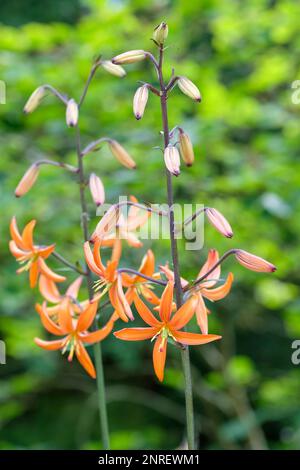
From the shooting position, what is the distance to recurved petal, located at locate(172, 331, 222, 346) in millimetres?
1246

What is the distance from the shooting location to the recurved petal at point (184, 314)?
1.26 meters

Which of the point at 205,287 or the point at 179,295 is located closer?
the point at 179,295

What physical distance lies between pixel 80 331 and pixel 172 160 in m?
0.50

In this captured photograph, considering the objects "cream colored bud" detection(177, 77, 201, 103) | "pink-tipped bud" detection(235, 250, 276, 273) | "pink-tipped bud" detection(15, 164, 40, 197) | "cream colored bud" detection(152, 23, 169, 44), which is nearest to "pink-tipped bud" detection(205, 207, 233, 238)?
"pink-tipped bud" detection(235, 250, 276, 273)

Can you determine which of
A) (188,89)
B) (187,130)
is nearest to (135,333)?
(188,89)

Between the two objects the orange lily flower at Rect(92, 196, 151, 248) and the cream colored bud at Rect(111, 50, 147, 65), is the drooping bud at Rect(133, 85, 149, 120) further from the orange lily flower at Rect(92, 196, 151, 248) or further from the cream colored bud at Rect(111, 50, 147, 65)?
the orange lily flower at Rect(92, 196, 151, 248)

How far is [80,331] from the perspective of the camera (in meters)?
1.53

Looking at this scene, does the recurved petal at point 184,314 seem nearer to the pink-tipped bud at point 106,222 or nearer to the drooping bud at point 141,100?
the pink-tipped bud at point 106,222

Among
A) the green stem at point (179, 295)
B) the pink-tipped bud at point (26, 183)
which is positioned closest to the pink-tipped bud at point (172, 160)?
the green stem at point (179, 295)

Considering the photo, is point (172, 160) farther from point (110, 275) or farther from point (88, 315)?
point (88, 315)

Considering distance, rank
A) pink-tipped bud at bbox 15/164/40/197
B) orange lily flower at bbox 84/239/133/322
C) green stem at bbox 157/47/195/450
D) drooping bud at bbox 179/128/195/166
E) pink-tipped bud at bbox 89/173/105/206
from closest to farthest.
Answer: green stem at bbox 157/47/195/450
orange lily flower at bbox 84/239/133/322
drooping bud at bbox 179/128/195/166
pink-tipped bud at bbox 89/173/105/206
pink-tipped bud at bbox 15/164/40/197

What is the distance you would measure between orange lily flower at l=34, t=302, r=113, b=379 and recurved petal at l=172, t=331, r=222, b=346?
0.76ft

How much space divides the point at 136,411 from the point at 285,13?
14.5 feet

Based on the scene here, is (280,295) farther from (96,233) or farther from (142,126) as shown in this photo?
(96,233)
